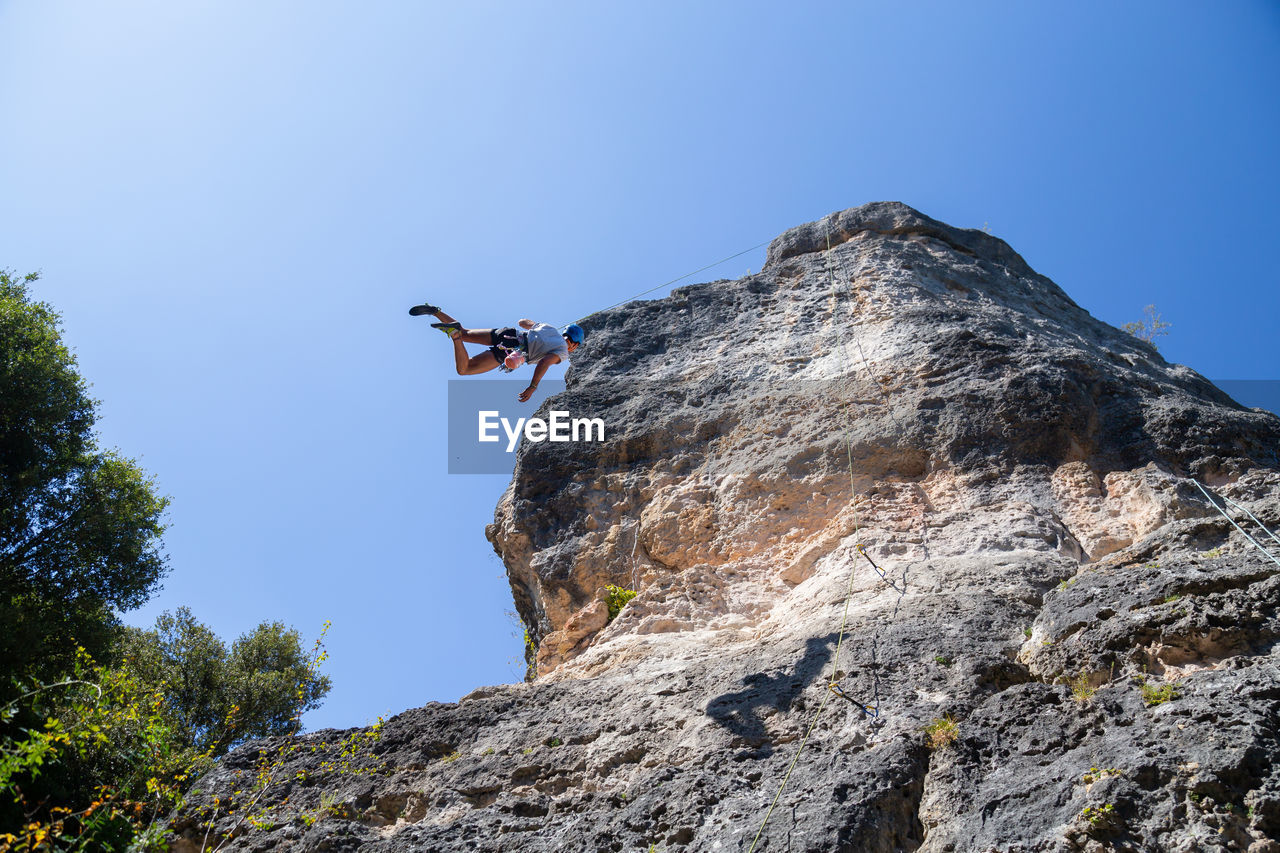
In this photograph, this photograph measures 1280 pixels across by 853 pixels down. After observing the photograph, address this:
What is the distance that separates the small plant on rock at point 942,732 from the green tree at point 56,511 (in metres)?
12.5

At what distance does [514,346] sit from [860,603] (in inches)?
206

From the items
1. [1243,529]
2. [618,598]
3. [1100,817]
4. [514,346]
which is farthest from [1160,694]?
[514,346]

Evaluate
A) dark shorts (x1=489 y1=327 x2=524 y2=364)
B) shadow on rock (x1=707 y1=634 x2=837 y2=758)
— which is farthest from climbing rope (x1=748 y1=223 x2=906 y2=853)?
dark shorts (x1=489 y1=327 x2=524 y2=364)

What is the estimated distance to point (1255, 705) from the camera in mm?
5535

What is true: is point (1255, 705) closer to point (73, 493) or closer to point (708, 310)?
point (708, 310)

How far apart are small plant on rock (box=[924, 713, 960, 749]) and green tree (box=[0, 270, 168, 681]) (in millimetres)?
12529

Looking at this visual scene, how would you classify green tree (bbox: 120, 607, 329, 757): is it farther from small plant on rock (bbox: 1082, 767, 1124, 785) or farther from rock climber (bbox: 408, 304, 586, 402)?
small plant on rock (bbox: 1082, 767, 1124, 785)

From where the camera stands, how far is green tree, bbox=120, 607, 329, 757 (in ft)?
59.6

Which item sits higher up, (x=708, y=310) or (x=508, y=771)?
(x=708, y=310)

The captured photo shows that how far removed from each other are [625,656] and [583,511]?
125 inches

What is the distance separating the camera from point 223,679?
62.9 feet

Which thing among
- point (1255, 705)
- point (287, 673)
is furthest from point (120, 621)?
point (1255, 705)

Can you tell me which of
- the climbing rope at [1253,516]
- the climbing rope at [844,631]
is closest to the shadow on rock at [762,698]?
the climbing rope at [844,631]

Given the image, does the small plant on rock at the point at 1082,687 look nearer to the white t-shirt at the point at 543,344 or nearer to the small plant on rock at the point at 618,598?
the small plant on rock at the point at 618,598
